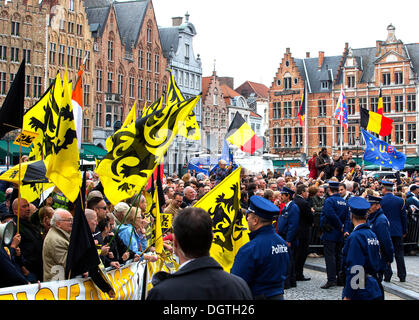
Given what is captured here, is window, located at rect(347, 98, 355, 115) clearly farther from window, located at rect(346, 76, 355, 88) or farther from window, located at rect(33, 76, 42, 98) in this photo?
window, located at rect(33, 76, 42, 98)

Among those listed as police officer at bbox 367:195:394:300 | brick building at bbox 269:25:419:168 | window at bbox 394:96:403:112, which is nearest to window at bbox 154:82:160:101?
brick building at bbox 269:25:419:168

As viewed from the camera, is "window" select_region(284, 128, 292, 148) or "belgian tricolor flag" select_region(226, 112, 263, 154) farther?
"window" select_region(284, 128, 292, 148)

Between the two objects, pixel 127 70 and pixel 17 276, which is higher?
pixel 127 70

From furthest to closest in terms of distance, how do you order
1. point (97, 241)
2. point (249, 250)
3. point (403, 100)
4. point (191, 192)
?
point (403, 100), point (191, 192), point (97, 241), point (249, 250)

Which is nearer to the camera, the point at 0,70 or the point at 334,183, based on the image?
the point at 334,183

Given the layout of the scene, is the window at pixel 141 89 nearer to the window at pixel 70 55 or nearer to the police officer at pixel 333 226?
the window at pixel 70 55

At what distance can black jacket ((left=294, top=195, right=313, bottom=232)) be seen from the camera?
38.1 ft

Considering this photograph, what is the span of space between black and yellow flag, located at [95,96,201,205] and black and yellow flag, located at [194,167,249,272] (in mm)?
832

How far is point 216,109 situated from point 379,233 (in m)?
62.3

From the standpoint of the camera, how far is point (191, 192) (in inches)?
475

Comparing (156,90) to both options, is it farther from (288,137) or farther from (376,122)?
(376,122)

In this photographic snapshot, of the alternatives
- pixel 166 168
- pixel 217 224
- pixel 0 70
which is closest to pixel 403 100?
pixel 166 168

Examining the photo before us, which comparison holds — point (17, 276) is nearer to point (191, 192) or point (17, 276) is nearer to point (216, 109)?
point (191, 192)

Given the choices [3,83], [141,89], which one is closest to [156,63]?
[141,89]
